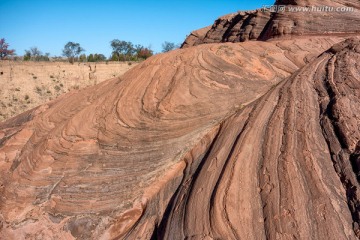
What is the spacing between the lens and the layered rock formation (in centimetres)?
452

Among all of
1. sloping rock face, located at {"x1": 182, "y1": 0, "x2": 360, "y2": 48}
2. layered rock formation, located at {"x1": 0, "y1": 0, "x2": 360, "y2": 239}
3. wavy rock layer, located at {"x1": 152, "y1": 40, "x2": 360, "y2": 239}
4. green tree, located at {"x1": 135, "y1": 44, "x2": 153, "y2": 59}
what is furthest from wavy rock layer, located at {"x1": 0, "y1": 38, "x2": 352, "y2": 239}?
green tree, located at {"x1": 135, "y1": 44, "x2": 153, "y2": 59}

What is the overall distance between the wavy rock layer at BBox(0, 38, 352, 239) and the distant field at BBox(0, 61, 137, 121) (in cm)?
1917

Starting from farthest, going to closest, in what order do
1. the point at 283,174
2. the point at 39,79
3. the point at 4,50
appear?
the point at 4,50, the point at 39,79, the point at 283,174

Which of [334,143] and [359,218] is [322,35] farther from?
[359,218]

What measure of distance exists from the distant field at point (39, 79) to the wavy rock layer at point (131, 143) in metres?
19.2

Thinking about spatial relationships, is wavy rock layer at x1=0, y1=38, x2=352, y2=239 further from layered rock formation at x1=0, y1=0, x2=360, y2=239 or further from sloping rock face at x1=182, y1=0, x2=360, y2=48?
sloping rock face at x1=182, y1=0, x2=360, y2=48

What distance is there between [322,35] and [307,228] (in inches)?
330

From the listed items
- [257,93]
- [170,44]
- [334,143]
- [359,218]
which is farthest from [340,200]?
[170,44]

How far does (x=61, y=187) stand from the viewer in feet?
22.8

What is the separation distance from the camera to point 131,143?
723 centimetres

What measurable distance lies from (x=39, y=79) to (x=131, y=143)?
25.1m

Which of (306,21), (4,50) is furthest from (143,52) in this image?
(306,21)

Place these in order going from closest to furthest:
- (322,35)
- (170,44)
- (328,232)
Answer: (328,232)
(322,35)
(170,44)

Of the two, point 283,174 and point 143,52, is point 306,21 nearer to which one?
point 283,174
